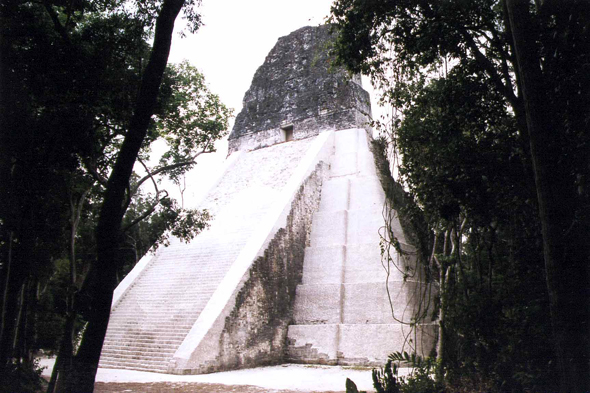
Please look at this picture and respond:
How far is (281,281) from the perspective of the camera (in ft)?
34.7

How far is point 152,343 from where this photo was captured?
9156mm

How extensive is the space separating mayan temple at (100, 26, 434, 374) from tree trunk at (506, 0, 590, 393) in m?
3.20

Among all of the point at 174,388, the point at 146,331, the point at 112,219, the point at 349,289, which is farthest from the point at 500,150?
the point at 146,331

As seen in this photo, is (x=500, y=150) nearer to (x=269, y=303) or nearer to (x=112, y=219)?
(x=112, y=219)

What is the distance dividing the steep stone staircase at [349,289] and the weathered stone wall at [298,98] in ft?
11.6

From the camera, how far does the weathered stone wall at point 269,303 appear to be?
29.9ft

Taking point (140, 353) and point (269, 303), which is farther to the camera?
point (269, 303)

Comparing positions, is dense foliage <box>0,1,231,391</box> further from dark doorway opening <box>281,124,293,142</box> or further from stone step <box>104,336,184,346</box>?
dark doorway opening <box>281,124,293,142</box>

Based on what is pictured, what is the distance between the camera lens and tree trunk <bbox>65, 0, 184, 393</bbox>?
11.8ft

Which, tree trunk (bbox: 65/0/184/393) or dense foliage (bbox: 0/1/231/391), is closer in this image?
tree trunk (bbox: 65/0/184/393)

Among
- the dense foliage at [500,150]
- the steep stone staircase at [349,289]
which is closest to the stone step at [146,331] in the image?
the steep stone staircase at [349,289]

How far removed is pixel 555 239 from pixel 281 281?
755cm

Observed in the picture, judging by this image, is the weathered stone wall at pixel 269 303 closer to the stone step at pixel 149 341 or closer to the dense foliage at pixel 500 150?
the stone step at pixel 149 341

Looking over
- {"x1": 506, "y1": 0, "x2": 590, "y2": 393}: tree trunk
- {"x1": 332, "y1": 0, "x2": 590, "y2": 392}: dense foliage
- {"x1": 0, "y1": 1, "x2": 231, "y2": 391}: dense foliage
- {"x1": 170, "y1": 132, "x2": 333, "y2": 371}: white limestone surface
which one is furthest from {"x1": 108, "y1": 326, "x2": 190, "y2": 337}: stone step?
{"x1": 506, "y1": 0, "x2": 590, "y2": 393}: tree trunk
